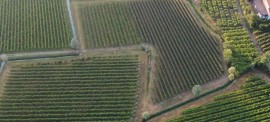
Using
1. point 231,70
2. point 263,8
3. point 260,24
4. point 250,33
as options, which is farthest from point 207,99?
point 263,8

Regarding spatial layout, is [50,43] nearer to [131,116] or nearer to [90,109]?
[90,109]

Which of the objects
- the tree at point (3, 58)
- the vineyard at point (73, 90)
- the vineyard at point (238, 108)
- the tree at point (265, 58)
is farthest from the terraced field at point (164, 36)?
the tree at point (3, 58)

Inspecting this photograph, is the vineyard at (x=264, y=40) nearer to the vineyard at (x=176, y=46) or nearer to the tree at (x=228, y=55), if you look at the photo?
the tree at (x=228, y=55)

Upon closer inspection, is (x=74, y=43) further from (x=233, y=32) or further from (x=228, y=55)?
(x=233, y=32)

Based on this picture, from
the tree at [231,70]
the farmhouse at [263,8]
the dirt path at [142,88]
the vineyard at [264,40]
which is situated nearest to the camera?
the dirt path at [142,88]

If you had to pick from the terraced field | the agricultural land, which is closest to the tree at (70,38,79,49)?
the agricultural land

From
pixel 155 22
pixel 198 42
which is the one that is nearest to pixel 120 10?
pixel 155 22
